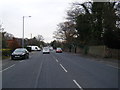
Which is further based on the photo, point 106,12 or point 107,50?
point 107,50

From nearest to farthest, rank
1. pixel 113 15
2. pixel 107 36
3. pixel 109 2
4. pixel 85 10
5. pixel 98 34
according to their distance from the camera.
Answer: pixel 113 15, pixel 107 36, pixel 109 2, pixel 98 34, pixel 85 10

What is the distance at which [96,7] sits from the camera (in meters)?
43.2

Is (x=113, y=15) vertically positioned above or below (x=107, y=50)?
above

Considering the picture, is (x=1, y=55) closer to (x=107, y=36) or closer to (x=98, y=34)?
(x=107, y=36)

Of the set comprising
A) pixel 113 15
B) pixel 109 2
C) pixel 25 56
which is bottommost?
pixel 25 56

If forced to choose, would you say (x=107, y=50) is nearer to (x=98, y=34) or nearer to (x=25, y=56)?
(x=98, y=34)

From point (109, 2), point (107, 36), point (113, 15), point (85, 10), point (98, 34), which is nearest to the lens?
point (113, 15)

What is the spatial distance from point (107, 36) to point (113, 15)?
3.84 meters

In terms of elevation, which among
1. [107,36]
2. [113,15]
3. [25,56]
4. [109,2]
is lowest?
[25,56]

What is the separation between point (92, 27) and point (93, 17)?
207 centimetres

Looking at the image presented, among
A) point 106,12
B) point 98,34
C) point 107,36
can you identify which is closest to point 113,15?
point 106,12

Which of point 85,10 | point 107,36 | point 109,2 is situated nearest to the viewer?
point 107,36

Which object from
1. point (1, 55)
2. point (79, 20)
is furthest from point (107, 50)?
point (1, 55)

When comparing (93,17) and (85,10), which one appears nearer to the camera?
(93,17)
